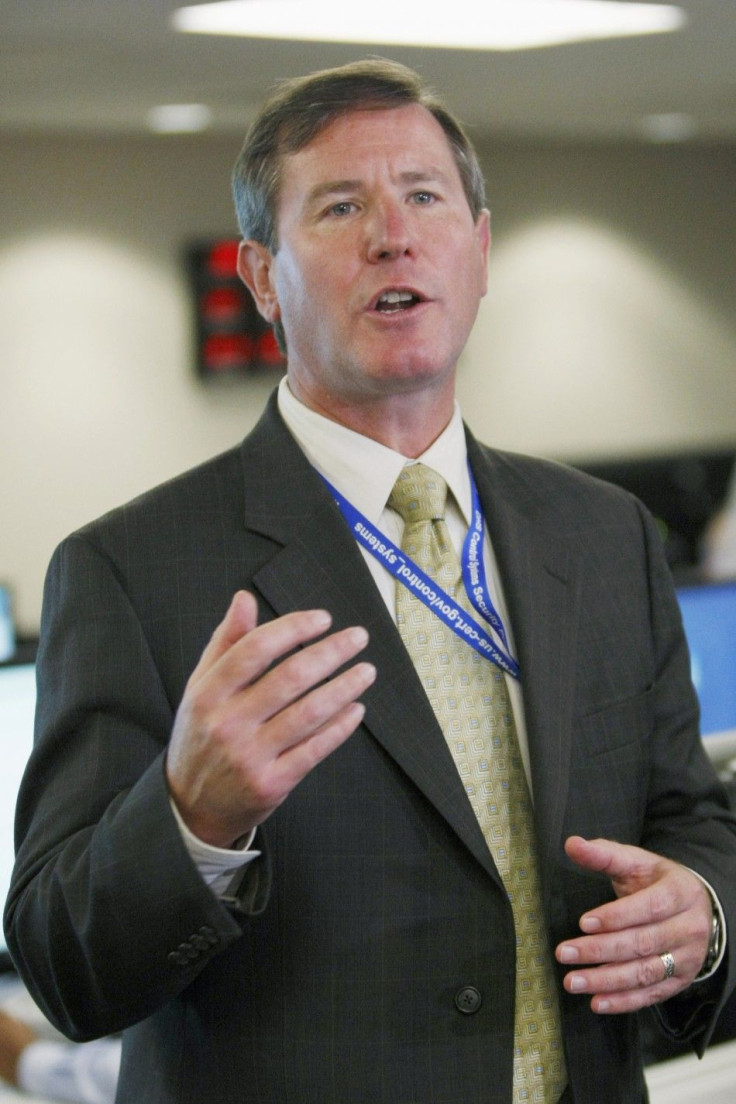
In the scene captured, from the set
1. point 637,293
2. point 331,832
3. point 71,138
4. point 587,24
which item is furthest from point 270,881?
point 637,293

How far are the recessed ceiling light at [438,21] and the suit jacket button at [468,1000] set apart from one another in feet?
11.0

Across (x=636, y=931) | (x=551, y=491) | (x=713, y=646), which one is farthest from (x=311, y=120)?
(x=713, y=646)

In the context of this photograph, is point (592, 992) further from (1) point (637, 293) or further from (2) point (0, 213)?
(1) point (637, 293)

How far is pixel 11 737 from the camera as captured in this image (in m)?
1.96

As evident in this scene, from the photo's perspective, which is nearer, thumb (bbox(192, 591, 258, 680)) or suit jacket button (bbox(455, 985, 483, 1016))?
thumb (bbox(192, 591, 258, 680))

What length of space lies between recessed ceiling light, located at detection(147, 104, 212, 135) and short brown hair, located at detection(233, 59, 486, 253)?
4.13m

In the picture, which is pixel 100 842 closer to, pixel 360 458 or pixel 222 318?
pixel 360 458

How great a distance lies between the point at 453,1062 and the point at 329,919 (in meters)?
0.18

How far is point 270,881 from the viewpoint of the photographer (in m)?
1.15

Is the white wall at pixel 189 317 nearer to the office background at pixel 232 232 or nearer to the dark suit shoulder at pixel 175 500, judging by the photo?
the office background at pixel 232 232

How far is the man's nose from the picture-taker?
56.4 inches

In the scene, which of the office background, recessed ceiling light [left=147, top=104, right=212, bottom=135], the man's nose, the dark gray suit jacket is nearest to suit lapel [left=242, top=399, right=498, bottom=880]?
the dark gray suit jacket

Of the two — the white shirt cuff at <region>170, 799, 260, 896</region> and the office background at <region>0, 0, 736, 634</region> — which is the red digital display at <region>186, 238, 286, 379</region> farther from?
the white shirt cuff at <region>170, 799, 260, 896</region>

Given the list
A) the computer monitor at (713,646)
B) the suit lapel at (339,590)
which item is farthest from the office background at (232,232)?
the suit lapel at (339,590)
